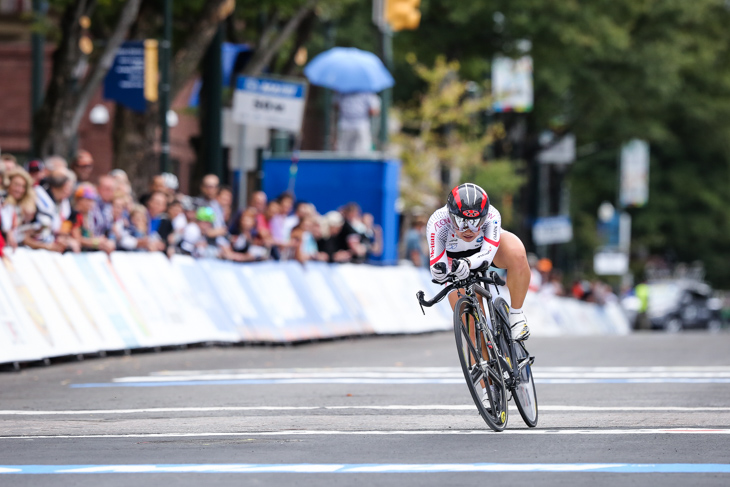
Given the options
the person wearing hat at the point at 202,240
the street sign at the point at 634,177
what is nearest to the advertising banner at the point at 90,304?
the person wearing hat at the point at 202,240

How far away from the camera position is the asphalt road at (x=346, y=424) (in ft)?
24.9

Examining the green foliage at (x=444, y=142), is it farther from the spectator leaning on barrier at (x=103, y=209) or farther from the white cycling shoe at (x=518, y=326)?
the white cycling shoe at (x=518, y=326)

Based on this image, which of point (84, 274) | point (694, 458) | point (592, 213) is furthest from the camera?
point (592, 213)

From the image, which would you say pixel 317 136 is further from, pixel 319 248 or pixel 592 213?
pixel 319 248

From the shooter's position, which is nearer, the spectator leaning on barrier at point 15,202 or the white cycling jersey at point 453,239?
the white cycling jersey at point 453,239

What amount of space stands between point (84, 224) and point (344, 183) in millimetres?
10165

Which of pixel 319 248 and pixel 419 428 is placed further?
pixel 319 248

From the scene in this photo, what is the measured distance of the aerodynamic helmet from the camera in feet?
31.4

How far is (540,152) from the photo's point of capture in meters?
48.2

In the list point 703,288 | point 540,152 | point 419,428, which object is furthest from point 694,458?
point 703,288

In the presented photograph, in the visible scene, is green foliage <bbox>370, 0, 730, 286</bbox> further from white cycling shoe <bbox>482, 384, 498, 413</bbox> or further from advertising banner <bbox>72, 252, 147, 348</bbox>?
white cycling shoe <bbox>482, 384, 498, 413</bbox>

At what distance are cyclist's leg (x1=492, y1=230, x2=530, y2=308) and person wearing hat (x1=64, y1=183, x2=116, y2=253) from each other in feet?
23.4

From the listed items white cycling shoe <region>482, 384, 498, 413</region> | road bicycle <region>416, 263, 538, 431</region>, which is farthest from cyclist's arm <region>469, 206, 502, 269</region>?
white cycling shoe <region>482, 384, 498, 413</region>

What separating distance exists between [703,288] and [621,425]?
46.4 metres
